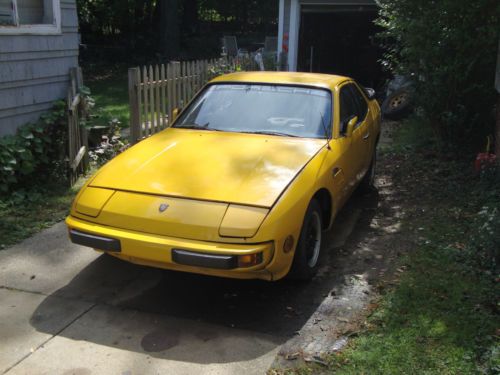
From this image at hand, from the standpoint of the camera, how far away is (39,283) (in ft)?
14.1

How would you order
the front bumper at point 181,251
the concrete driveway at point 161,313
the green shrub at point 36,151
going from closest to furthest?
the concrete driveway at point 161,313 → the front bumper at point 181,251 → the green shrub at point 36,151

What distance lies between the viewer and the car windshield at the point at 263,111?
16.2ft

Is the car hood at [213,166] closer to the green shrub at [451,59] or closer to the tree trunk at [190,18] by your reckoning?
the green shrub at [451,59]

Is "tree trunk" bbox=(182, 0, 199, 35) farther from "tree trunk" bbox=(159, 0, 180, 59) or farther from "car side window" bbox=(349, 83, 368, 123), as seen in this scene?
"car side window" bbox=(349, 83, 368, 123)

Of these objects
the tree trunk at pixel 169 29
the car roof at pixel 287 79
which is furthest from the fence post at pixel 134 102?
the tree trunk at pixel 169 29

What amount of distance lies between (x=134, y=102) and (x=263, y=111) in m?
2.71

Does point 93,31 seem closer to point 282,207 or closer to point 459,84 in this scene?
point 459,84

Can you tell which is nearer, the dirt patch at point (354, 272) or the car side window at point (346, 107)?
the dirt patch at point (354, 272)

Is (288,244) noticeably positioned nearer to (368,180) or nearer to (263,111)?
(263,111)

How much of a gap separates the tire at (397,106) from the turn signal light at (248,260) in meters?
8.64

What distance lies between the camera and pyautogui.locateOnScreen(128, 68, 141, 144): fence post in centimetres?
706

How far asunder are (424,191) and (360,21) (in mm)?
11202

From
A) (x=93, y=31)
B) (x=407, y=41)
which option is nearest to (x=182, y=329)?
(x=407, y=41)

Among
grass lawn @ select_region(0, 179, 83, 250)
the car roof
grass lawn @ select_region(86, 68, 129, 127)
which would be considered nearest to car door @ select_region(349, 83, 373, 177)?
the car roof
